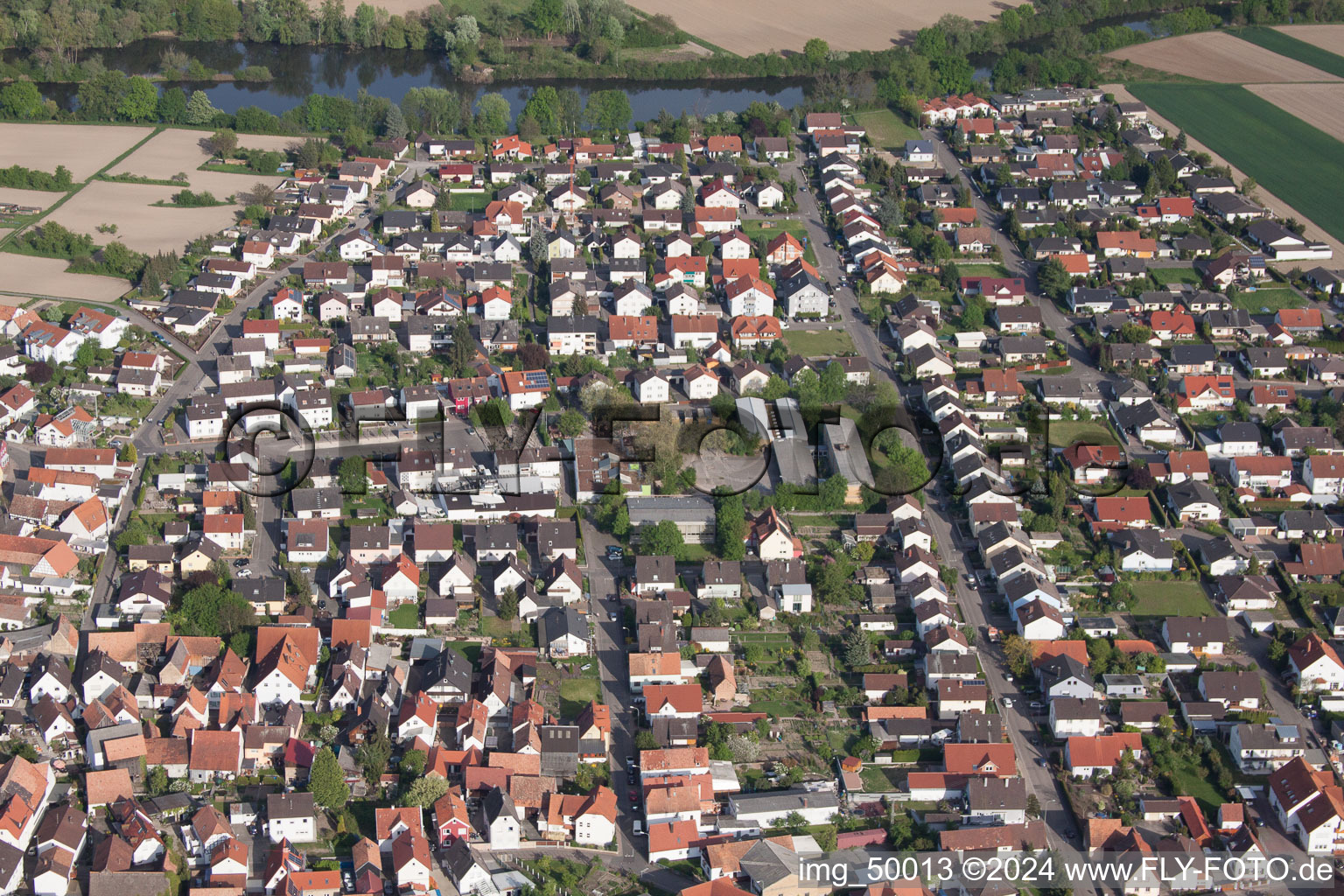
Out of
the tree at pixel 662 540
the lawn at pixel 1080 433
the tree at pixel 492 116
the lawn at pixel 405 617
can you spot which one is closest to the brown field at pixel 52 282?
the tree at pixel 492 116

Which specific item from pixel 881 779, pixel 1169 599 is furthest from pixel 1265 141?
pixel 881 779

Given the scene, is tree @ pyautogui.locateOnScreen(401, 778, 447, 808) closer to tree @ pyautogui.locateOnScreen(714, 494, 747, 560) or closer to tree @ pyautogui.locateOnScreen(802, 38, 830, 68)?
tree @ pyautogui.locateOnScreen(714, 494, 747, 560)

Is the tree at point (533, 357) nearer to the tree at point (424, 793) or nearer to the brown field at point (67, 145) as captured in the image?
the tree at point (424, 793)

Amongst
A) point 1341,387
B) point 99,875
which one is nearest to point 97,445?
point 99,875

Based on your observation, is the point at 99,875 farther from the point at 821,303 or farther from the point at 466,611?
the point at 821,303

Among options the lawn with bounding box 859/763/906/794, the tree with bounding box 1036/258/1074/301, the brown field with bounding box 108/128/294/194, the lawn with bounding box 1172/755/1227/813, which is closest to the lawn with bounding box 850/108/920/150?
the tree with bounding box 1036/258/1074/301

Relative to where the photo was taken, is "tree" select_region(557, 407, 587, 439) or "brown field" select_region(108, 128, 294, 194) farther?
"brown field" select_region(108, 128, 294, 194)

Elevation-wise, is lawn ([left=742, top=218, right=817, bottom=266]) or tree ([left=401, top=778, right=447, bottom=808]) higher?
lawn ([left=742, top=218, right=817, bottom=266])

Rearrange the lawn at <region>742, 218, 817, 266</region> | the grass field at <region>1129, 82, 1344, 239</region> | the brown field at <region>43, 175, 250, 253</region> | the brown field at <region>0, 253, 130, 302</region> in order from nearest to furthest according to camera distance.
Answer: the brown field at <region>0, 253, 130, 302</region> < the brown field at <region>43, 175, 250, 253</region> < the lawn at <region>742, 218, 817, 266</region> < the grass field at <region>1129, 82, 1344, 239</region>
